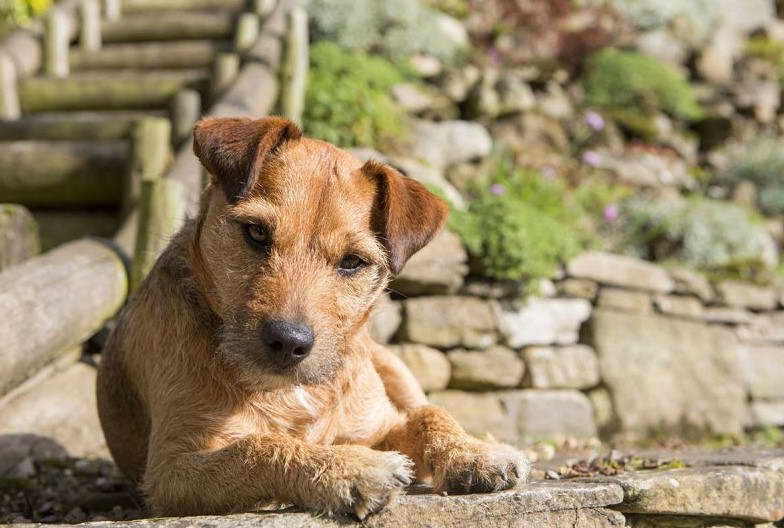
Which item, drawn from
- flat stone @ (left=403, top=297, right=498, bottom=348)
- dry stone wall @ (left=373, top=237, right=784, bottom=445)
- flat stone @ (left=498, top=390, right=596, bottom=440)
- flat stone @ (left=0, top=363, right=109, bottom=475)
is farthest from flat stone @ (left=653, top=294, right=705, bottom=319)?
flat stone @ (left=0, top=363, right=109, bottom=475)

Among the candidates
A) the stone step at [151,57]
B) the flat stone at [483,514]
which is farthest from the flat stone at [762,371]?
the stone step at [151,57]

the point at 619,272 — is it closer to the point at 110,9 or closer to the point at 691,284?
the point at 691,284

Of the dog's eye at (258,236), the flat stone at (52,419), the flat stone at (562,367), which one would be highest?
the dog's eye at (258,236)

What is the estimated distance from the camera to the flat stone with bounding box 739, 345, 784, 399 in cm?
841

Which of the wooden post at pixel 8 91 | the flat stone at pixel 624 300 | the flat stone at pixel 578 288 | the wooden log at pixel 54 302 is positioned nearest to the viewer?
the wooden log at pixel 54 302

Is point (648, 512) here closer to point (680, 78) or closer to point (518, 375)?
point (518, 375)

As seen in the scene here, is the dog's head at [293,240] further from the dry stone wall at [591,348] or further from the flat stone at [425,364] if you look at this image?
the flat stone at [425,364]

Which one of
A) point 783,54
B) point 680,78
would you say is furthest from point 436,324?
point 783,54

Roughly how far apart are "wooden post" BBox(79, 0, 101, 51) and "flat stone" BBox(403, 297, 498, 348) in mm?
6499

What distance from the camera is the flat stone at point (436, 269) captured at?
691 cm

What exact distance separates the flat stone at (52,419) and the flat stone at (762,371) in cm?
665

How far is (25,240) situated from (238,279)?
10.3ft

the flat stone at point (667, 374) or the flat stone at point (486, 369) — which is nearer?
the flat stone at point (486, 369)

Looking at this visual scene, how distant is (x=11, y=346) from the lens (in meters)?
4.08
